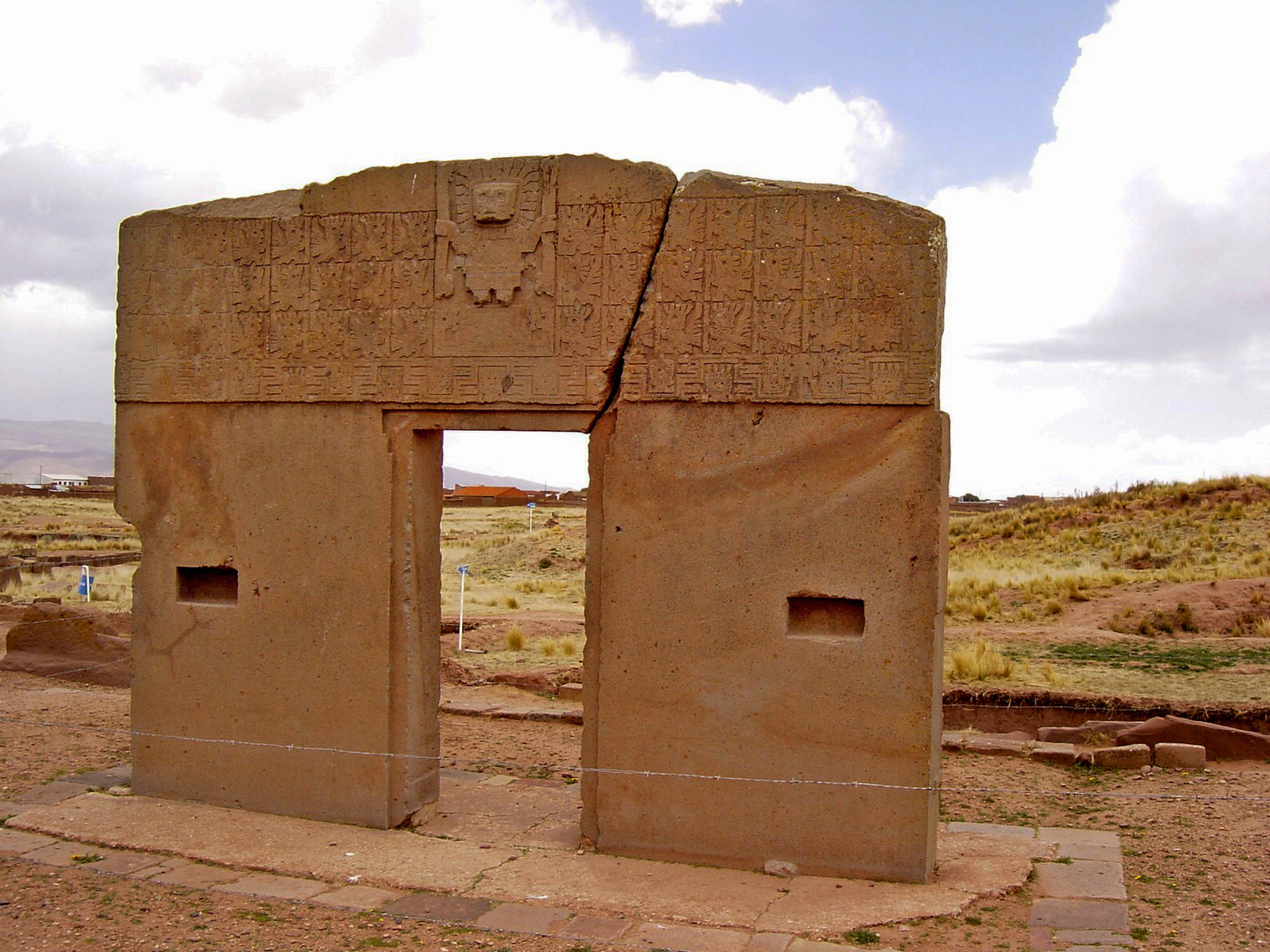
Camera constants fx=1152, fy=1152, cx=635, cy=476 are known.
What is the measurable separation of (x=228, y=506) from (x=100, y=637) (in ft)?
17.1

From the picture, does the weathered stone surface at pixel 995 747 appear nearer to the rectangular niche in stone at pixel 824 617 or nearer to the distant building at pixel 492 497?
the rectangular niche in stone at pixel 824 617

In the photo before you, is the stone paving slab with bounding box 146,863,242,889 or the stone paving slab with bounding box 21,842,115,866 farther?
the stone paving slab with bounding box 21,842,115,866

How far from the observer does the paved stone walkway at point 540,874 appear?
4.74 metres

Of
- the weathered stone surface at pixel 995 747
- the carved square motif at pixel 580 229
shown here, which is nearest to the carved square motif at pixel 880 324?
the carved square motif at pixel 580 229

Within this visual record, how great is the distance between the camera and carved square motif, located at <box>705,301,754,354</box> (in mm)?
5383

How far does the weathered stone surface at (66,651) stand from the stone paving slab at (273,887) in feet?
18.2

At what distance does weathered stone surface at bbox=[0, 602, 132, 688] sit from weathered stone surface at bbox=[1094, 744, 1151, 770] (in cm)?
795

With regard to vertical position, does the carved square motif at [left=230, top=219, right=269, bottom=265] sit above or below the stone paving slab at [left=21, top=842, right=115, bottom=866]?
above

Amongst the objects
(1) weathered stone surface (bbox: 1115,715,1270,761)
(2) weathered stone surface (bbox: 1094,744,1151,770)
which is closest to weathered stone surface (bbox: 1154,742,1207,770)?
(2) weathered stone surface (bbox: 1094,744,1151,770)

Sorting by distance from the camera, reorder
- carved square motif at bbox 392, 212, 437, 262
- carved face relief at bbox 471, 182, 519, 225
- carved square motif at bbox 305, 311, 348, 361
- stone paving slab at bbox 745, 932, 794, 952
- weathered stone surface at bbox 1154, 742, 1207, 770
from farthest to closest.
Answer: weathered stone surface at bbox 1154, 742, 1207, 770, carved square motif at bbox 305, 311, 348, 361, carved square motif at bbox 392, 212, 437, 262, carved face relief at bbox 471, 182, 519, 225, stone paving slab at bbox 745, 932, 794, 952

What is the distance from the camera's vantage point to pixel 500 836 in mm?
6023

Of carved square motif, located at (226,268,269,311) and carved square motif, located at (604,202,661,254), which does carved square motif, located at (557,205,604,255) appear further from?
carved square motif, located at (226,268,269,311)

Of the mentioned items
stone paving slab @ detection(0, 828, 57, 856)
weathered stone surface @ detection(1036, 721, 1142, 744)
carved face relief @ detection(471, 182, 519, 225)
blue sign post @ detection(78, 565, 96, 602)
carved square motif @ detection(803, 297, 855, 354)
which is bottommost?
stone paving slab @ detection(0, 828, 57, 856)

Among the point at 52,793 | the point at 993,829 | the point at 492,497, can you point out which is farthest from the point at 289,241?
the point at 492,497
